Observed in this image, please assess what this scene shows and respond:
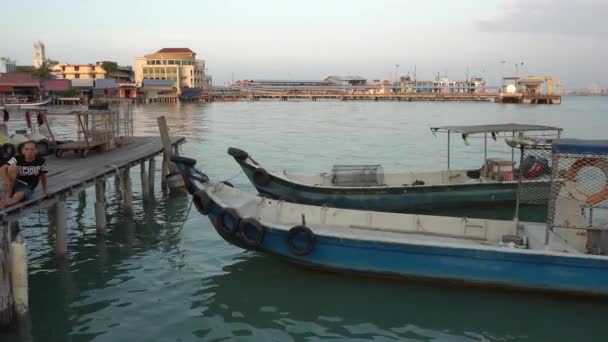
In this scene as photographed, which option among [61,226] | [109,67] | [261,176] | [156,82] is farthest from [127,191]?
[156,82]

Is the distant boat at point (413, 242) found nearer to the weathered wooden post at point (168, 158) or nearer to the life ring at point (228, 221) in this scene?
the life ring at point (228, 221)

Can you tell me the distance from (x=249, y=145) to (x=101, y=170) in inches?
1024

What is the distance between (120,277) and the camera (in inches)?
431

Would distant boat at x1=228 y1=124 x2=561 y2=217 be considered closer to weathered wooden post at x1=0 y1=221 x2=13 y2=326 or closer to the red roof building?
weathered wooden post at x1=0 y1=221 x2=13 y2=326

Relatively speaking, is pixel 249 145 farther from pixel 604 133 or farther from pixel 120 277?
pixel 604 133

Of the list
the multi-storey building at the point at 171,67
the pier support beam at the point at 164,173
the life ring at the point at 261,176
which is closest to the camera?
the life ring at the point at 261,176

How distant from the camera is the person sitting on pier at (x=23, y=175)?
9.52 m

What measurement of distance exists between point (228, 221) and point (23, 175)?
395 cm

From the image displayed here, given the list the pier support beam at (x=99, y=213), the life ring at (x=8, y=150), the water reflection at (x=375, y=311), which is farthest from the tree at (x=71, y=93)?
the water reflection at (x=375, y=311)

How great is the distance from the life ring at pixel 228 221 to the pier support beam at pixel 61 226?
335cm

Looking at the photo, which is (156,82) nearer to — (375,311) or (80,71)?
(80,71)

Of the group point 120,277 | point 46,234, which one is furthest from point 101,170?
point 120,277

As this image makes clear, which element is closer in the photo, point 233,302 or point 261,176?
point 233,302

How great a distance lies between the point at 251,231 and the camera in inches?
420
